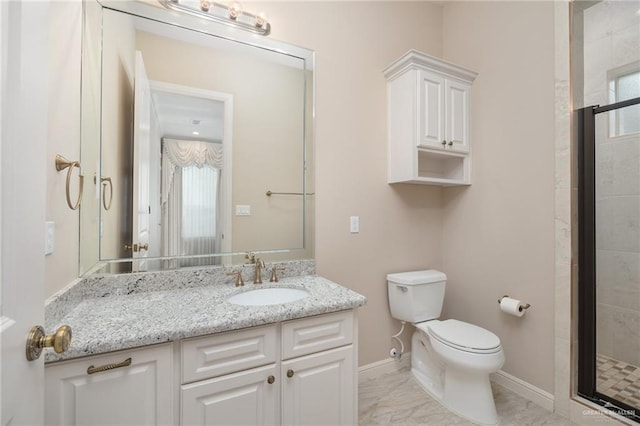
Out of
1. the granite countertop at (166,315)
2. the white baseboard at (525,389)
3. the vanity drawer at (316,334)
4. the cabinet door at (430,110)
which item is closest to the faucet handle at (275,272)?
the granite countertop at (166,315)

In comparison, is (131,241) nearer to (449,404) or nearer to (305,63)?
(305,63)

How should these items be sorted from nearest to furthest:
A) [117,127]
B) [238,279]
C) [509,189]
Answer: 1. [117,127]
2. [238,279]
3. [509,189]

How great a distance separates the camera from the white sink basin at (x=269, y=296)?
4.98 feet

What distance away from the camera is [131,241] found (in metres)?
1.49

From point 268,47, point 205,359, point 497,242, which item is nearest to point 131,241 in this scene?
point 205,359

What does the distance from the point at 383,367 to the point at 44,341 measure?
2.01 meters

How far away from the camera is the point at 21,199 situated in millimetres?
547

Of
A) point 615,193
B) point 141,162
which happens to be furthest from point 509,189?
point 141,162

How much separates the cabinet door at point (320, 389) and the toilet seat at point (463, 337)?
2.21ft

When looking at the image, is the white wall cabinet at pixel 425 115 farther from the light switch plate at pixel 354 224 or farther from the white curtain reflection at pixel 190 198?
the white curtain reflection at pixel 190 198

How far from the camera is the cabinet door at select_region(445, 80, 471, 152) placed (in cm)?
205

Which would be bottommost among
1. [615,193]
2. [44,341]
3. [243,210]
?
[44,341]

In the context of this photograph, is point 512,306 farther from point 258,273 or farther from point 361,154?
→ point 258,273

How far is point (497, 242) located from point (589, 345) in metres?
0.71
